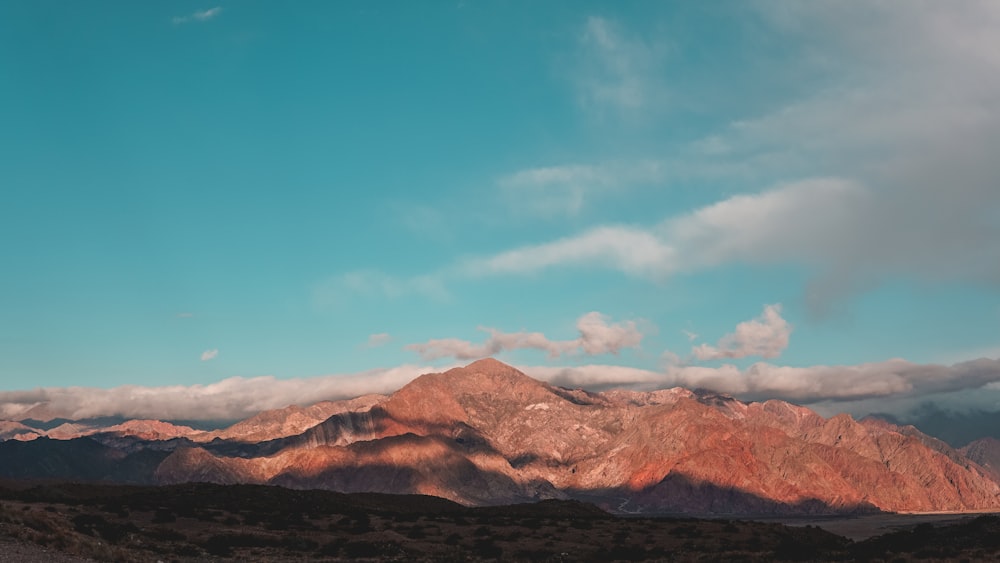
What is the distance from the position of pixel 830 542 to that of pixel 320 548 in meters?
41.4

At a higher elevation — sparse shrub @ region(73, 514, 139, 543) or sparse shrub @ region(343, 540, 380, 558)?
sparse shrub @ region(73, 514, 139, 543)

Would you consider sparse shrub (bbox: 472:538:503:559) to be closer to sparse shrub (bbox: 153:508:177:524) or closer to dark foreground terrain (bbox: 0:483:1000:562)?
dark foreground terrain (bbox: 0:483:1000:562)

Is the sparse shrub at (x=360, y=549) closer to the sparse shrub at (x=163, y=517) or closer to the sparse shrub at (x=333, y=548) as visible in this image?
the sparse shrub at (x=333, y=548)

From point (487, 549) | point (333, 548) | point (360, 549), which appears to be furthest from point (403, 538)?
point (333, 548)

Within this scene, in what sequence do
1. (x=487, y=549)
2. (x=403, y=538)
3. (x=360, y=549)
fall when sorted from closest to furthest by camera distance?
(x=360, y=549)
(x=487, y=549)
(x=403, y=538)

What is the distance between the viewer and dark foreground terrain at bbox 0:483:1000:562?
4154 centimetres

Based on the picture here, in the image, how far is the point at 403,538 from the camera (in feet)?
194

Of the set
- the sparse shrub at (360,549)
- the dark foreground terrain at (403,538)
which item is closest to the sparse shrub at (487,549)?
the dark foreground terrain at (403,538)

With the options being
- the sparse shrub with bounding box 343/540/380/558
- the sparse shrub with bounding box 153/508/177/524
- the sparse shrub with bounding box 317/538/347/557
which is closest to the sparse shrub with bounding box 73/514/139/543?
the sparse shrub with bounding box 153/508/177/524

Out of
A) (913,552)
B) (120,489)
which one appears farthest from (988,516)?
(120,489)

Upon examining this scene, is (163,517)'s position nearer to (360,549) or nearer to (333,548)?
(333,548)

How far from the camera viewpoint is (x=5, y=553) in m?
33.2

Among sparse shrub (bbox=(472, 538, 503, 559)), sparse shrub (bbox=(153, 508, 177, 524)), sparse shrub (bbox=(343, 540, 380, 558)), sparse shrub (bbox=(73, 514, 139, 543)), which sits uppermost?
sparse shrub (bbox=(73, 514, 139, 543))

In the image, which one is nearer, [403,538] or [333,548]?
[333,548]
